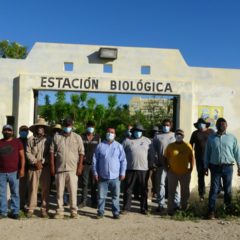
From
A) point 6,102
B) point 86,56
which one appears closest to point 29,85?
point 6,102

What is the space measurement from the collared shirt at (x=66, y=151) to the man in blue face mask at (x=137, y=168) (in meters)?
1.15

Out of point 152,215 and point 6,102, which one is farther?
point 6,102

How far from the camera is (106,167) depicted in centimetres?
882

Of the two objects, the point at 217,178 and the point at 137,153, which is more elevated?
the point at 137,153

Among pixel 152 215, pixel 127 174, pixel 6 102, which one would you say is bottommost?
pixel 152 215

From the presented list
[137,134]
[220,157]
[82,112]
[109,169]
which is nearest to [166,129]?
[137,134]

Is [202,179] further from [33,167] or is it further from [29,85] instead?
[29,85]

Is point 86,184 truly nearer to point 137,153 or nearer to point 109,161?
point 109,161

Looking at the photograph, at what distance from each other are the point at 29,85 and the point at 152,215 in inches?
213

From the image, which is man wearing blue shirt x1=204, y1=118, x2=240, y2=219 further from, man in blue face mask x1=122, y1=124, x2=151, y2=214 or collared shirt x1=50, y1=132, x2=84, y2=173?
collared shirt x1=50, y1=132, x2=84, y2=173

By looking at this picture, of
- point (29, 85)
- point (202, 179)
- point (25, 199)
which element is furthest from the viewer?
point (29, 85)

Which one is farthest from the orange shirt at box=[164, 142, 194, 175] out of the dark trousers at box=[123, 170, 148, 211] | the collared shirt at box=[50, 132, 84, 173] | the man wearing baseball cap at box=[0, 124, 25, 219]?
the man wearing baseball cap at box=[0, 124, 25, 219]

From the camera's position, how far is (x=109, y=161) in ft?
29.0

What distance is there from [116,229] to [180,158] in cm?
228
